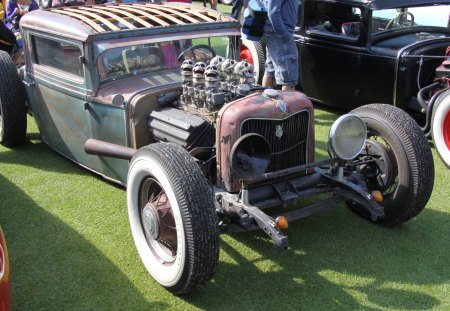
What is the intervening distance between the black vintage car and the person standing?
0.61m

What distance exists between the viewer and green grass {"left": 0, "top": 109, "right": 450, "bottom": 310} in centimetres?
261

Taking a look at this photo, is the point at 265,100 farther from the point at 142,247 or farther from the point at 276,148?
the point at 142,247

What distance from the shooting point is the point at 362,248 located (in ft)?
10.1

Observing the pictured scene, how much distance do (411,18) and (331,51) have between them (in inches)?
36.9

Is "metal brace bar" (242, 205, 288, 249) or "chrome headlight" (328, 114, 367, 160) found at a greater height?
"chrome headlight" (328, 114, 367, 160)

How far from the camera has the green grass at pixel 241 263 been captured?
2605mm

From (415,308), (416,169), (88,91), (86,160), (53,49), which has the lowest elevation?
(415,308)

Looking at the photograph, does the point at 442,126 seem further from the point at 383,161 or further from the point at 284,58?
the point at 284,58

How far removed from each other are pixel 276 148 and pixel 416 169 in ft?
2.85

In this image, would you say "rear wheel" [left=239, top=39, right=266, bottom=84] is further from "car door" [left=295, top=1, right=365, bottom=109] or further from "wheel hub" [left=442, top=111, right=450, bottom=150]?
"wheel hub" [left=442, top=111, right=450, bottom=150]

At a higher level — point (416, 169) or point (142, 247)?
point (416, 169)

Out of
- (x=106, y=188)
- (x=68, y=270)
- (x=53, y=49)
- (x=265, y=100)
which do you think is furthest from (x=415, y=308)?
(x=53, y=49)

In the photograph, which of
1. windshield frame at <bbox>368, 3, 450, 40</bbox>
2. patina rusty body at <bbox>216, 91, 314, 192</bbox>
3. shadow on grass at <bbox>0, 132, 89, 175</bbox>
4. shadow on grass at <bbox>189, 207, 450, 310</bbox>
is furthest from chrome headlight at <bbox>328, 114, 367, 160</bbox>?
windshield frame at <bbox>368, 3, 450, 40</bbox>

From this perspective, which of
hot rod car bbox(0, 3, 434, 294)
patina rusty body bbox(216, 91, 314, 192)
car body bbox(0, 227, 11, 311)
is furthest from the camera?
patina rusty body bbox(216, 91, 314, 192)
